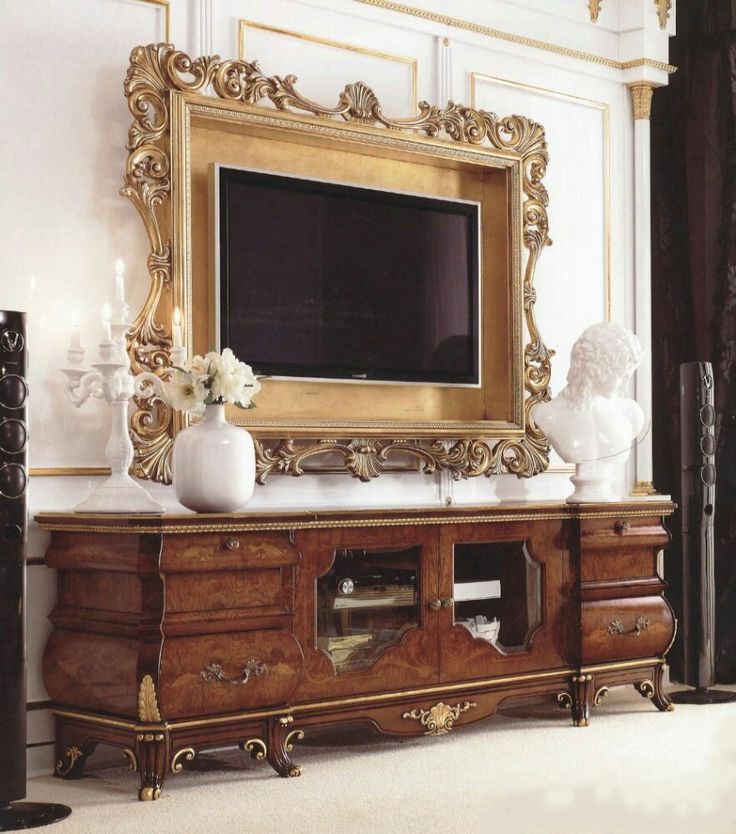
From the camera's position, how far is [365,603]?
11.8ft

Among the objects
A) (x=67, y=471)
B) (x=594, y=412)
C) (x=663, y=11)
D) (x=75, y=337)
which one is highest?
(x=663, y=11)

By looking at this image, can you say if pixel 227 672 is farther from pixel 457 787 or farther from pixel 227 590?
pixel 457 787

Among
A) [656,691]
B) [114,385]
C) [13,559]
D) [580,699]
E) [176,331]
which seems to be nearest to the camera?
[13,559]

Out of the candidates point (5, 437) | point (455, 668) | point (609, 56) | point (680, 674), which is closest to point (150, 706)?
point (5, 437)

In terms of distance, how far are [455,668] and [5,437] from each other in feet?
4.90

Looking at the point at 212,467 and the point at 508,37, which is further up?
the point at 508,37

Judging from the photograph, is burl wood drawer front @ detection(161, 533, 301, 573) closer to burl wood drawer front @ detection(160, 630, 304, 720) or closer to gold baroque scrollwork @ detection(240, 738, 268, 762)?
burl wood drawer front @ detection(160, 630, 304, 720)

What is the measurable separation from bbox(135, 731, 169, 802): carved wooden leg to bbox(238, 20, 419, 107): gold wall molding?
201 centimetres

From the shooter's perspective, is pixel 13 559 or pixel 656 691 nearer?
pixel 13 559

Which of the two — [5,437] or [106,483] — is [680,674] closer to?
[106,483]

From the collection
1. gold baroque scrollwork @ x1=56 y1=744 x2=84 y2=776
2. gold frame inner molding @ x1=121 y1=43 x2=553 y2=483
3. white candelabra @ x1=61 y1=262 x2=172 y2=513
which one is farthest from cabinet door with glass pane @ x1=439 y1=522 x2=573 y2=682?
gold baroque scrollwork @ x1=56 y1=744 x2=84 y2=776

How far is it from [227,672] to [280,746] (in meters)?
0.27

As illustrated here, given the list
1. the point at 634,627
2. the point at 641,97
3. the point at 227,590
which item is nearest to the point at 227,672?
the point at 227,590

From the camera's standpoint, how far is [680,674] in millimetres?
4836
